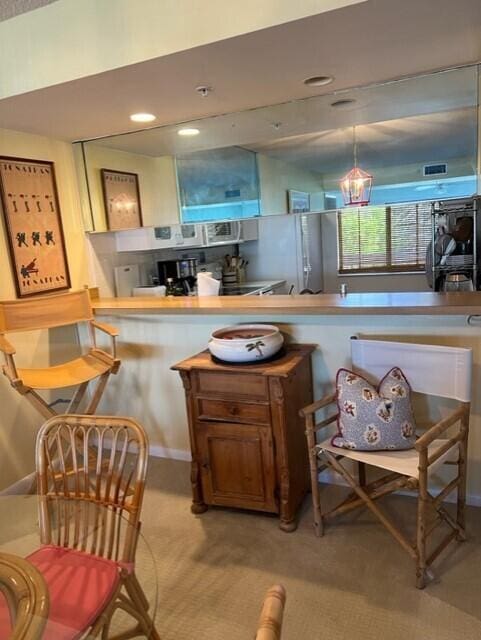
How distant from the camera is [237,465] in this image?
2275mm

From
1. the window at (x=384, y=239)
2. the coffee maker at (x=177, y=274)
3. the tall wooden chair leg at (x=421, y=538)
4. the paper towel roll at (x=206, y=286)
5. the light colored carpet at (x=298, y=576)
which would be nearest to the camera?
the light colored carpet at (x=298, y=576)

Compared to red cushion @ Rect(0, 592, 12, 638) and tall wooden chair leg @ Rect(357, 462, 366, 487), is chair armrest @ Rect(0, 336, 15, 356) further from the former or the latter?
tall wooden chair leg @ Rect(357, 462, 366, 487)

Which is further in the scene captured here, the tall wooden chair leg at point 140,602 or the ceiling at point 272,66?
the ceiling at point 272,66

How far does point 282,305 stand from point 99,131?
5.34ft

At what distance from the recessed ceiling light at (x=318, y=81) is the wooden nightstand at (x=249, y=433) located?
1.33 meters

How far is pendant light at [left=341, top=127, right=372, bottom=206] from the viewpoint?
9.20ft

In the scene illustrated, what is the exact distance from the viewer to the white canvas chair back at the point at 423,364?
1977 millimetres

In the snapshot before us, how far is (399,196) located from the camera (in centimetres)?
265

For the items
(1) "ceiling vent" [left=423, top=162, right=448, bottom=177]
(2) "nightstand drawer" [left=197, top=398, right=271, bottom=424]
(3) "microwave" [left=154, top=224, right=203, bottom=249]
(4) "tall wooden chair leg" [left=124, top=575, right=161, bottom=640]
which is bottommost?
(4) "tall wooden chair leg" [left=124, top=575, right=161, bottom=640]

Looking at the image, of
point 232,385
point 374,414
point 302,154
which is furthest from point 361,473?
point 302,154

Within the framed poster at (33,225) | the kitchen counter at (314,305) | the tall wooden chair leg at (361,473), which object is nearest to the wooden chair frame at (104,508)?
the kitchen counter at (314,305)

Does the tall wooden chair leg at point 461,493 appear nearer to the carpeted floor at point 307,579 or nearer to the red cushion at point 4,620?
the carpeted floor at point 307,579

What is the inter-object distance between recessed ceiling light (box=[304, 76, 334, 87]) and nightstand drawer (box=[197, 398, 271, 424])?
159 centimetres

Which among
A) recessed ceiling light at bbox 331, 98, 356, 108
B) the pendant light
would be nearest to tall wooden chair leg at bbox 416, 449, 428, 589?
the pendant light
